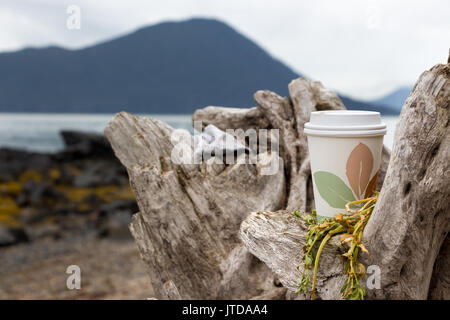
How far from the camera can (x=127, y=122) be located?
163 inches

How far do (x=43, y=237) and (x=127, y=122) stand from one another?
1100 centimetres

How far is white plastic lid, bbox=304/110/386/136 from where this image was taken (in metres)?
2.49

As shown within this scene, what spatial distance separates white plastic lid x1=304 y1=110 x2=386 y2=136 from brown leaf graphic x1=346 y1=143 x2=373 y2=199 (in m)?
0.11

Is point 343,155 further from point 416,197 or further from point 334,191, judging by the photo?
point 416,197

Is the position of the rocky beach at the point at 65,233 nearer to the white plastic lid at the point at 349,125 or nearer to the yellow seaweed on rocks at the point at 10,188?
the yellow seaweed on rocks at the point at 10,188

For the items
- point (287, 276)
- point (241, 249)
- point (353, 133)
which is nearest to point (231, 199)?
point (241, 249)

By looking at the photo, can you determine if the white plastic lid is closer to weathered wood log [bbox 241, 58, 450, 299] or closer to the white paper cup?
the white paper cup

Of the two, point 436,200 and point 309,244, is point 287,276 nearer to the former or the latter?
point 309,244

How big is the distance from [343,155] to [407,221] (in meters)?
0.55

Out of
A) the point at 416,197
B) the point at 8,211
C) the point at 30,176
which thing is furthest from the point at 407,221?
the point at 30,176

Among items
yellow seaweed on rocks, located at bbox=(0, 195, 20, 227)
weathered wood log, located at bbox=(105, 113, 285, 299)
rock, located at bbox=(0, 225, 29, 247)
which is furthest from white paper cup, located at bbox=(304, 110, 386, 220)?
yellow seaweed on rocks, located at bbox=(0, 195, 20, 227)

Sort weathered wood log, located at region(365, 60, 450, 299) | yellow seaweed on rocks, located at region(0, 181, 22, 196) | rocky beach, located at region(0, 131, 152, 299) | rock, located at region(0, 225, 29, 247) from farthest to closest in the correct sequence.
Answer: yellow seaweed on rocks, located at region(0, 181, 22, 196) → rock, located at region(0, 225, 29, 247) → rocky beach, located at region(0, 131, 152, 299) → weathered wood log, located at region(365, 60, 450, 299)

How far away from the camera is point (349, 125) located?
252 cm

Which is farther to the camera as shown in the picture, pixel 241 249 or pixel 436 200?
pixel 241 249
